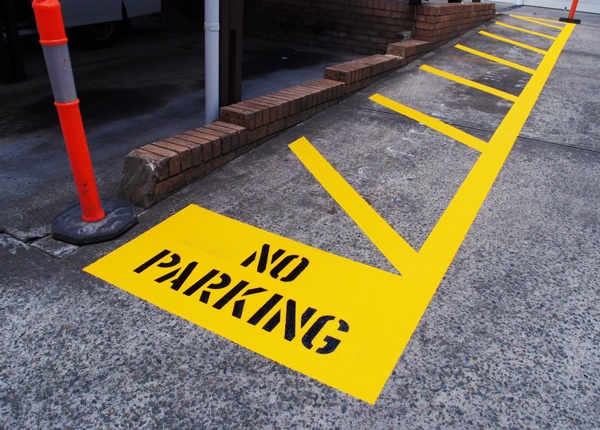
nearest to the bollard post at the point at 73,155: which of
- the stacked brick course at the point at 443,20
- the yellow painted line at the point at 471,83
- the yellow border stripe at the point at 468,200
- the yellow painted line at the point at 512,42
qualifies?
the yellow border stripe at the point at 468,200

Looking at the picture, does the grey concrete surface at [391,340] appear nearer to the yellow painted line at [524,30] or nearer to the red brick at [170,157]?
the red brick at [170,157]

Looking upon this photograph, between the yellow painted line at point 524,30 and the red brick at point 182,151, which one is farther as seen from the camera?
the yellow painted line at point 524,30

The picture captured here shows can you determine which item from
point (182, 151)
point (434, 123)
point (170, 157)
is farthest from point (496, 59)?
point (170, 157)

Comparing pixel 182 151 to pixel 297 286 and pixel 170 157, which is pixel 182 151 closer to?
pixel 170 157

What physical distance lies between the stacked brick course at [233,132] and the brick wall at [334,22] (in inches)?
52.0

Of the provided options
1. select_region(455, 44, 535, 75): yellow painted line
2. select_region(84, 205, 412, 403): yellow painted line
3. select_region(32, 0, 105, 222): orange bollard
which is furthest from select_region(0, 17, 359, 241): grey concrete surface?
select_region(455, 44, 535, 75): yellow painted line

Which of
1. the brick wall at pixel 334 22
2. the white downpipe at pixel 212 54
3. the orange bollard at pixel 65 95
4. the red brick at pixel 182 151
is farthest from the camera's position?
the brick wall at pixel 334 22

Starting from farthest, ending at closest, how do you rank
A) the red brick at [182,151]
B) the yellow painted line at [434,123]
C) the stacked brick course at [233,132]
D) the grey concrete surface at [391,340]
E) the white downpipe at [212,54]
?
the yellow painted line at [434,123]
the white downpipe at [212,54]
the red brick at [182,151]
the stacked brick course at [233,132]
the grey concrete surface at [391,340]

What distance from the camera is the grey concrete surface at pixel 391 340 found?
1803mm

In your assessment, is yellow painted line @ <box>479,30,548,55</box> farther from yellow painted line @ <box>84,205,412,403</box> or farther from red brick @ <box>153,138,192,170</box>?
yellow painted line @ <box>84,205,412,403</box>

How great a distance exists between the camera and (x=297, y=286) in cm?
244

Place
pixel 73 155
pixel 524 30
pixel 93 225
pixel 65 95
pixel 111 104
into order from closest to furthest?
pixel 65 95, pixel 73 155, pixel 93 225, pixel 111 104, pixel 524 30

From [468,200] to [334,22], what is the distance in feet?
19.2

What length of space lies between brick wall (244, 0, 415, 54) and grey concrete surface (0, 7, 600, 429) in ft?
14.7
